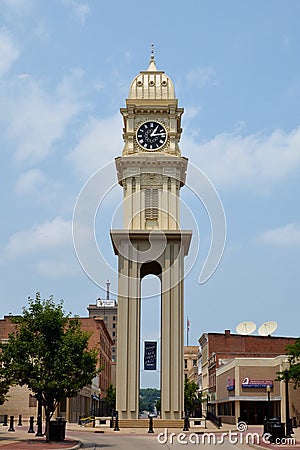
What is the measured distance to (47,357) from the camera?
119 feet

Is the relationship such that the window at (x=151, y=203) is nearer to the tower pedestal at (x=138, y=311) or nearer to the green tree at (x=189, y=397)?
the tower pedestal at (x=138, y=311)

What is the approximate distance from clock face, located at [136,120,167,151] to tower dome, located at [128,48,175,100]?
2883 mm

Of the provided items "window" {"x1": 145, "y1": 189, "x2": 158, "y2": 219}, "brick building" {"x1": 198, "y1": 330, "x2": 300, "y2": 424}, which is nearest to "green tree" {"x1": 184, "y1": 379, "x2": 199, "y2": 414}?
"brick building" {"x1": 198, "y1": 330, "x2": 300, "y2": 424}

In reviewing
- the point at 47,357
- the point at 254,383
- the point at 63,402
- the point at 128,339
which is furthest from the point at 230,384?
the point at 47,357

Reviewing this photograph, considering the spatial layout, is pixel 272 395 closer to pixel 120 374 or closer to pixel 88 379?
pixel 120 374

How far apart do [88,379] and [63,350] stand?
91.4 inches

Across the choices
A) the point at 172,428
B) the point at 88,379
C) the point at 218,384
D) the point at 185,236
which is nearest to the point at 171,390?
the point at 172,428

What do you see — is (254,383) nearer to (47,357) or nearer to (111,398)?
(47,357)

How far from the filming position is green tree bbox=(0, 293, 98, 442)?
118 feet

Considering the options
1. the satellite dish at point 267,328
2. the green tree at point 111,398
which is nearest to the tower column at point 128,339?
the satellite dish at point 267,328

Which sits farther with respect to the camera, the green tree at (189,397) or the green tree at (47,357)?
the green tree at (189,397)

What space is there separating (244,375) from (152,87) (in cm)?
3025

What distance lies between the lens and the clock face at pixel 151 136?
6438 centimetres

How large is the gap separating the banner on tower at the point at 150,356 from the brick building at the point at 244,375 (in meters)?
10.7
